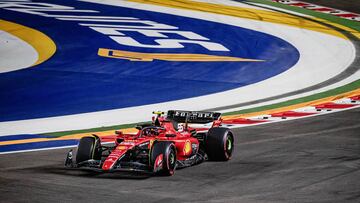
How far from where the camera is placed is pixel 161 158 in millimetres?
15391

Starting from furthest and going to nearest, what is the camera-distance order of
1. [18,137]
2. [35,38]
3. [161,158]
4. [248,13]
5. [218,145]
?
1. [248,13]
2. [35,38]
3. [18,137]
4. [218,145]
5. [161,158]

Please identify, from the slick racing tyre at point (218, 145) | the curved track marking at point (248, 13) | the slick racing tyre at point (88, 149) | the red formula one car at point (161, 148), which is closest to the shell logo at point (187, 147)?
the red formula one car at point (161, 148)

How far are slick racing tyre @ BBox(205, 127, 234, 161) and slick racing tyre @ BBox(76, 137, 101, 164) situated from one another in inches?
87.6

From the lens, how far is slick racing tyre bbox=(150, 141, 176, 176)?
1534cm

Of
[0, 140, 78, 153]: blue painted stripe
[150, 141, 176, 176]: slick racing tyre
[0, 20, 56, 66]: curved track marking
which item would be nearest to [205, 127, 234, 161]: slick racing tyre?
→ [150, 141, 176, 176]: slick racing tyre

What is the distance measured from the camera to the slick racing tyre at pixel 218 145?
1714 centimetres

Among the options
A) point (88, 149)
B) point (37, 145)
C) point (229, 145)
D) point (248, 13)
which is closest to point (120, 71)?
point (37, 145)

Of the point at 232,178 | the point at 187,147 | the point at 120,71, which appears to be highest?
the point at 120,71

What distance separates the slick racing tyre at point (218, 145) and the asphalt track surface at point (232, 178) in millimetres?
198

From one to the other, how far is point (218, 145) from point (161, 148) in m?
1.94

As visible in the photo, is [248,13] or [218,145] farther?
[248,13]

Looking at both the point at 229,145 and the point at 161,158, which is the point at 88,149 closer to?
the point at 161,158

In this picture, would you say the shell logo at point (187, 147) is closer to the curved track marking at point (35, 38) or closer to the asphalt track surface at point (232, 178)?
the asphalt track surface at point (232, 178)

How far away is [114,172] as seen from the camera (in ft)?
52.4
